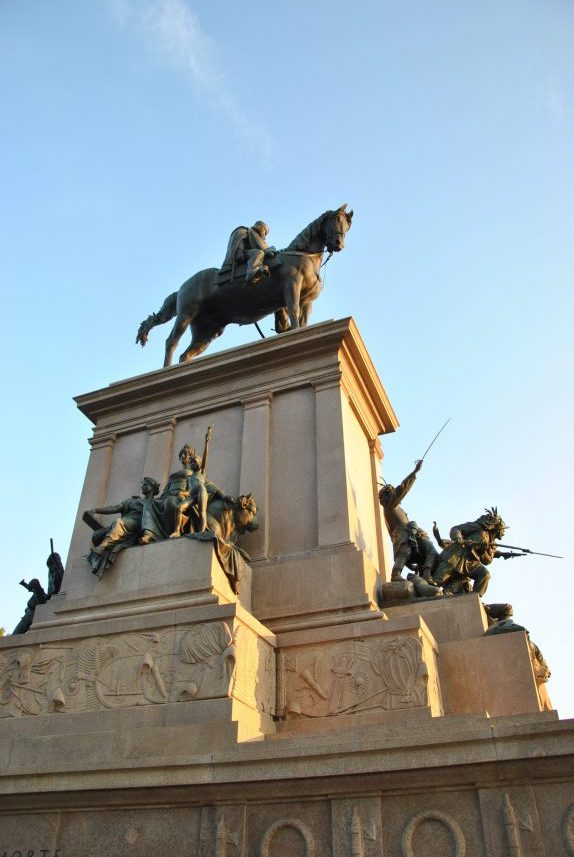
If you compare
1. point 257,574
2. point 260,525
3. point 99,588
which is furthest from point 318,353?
point 99,588

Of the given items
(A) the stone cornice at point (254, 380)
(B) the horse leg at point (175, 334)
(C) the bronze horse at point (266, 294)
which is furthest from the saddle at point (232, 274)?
(A) the stone cornice at point (254, 380)

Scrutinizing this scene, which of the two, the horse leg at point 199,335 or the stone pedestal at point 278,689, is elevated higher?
the horse leg at point 199,335

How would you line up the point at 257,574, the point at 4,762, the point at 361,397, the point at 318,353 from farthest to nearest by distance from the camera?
the point at 361,397, the point at 318,353, the point at 257,574, the point at 4,762

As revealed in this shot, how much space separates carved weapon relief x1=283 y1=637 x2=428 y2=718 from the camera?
8812mm

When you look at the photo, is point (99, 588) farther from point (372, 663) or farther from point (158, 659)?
point (372, 663)

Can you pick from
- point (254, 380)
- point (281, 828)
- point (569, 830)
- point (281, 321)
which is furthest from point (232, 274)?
point (569, 830)

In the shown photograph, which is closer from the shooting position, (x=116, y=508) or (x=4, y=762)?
(x=4, y=762)

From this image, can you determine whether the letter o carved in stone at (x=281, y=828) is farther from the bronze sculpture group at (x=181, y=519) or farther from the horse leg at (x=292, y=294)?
the horse leg at (x=292, y=294)

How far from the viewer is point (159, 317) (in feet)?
59.7

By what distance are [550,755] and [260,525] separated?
637 centimetres

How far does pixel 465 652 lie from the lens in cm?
970

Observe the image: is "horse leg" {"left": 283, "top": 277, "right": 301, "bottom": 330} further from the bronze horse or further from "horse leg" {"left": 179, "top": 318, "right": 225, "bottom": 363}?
"horse leg" {"left": 179, "top": 318, "right": 225, "bottom": 363}

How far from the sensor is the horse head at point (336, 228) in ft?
50.7

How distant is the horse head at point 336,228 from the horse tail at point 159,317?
4.47 m
